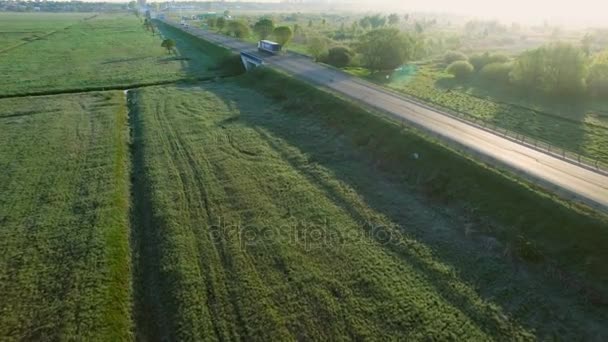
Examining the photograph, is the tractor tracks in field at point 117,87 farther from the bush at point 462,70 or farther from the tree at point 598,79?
the tree at point 598,79

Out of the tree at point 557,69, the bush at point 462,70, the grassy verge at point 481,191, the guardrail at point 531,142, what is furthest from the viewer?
the bush at point 462,70

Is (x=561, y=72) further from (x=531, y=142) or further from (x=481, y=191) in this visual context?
(x=481, y=191)

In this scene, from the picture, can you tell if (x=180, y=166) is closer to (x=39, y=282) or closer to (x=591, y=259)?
(x=39, y=282)

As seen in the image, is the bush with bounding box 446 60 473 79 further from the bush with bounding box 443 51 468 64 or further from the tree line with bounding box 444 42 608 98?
the bush with bounding box 443 51 468 64

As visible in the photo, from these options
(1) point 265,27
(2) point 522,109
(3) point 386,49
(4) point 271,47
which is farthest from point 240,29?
(2) point 522,109

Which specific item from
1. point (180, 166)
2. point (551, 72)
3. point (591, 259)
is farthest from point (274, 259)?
point (551, 72)

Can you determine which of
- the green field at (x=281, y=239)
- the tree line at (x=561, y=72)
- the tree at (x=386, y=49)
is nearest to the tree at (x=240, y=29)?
the tree at (x=386, y=49)

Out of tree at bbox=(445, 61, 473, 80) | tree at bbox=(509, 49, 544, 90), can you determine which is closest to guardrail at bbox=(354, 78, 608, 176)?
tree at bbox=(509, 49, 544, 90)
